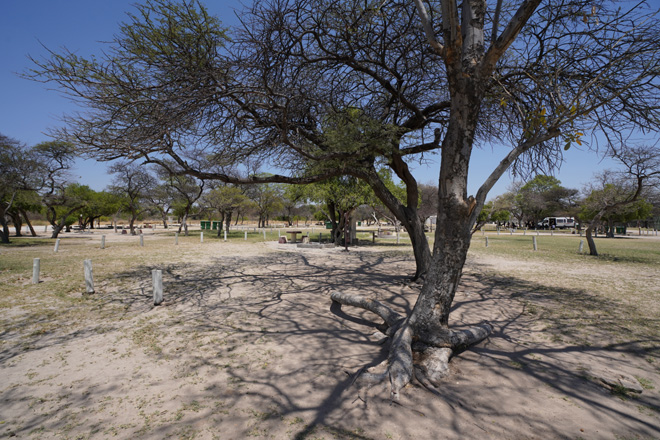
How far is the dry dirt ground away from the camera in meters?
2.97

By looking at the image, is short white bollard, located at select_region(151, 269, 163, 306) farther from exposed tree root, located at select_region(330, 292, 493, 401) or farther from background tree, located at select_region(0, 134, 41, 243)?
background tree, located at select_region(0, 134, 41, 243)

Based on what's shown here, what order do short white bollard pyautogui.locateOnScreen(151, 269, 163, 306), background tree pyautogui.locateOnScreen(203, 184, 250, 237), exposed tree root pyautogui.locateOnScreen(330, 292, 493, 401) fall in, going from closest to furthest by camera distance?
exposed tree root pyautogui.locateOnScreen(330, 292, 493, 401)
short white bollard pyautogui.locateOnScreen(151, 269, 163, 306)
background tree pyautogui.locateOnScreen(203, 184, 250, 237)

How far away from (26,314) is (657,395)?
10.3m

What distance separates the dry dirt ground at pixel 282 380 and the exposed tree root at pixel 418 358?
0.15 meters

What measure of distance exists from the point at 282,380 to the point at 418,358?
1856 millimetres

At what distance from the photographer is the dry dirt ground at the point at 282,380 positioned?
2973mm

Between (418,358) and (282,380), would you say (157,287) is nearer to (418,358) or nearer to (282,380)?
(282,380)

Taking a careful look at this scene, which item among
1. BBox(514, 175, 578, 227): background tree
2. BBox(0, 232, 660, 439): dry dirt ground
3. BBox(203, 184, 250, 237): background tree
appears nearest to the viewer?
BBox(0, 232, 660, 439): dry dirt ground

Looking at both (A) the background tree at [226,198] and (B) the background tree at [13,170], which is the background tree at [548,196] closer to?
(A) the background tree at [226,198]

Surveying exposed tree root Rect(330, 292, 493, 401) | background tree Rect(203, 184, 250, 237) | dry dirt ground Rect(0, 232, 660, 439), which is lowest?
dry dirt ground Rect(0, 232, 660, 439)

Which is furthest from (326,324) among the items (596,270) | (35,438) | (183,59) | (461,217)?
(596,270)

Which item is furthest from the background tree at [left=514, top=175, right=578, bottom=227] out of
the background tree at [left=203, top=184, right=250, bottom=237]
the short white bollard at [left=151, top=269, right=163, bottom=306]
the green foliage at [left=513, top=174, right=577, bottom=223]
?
the short white bollard at [left=151, top=269, right=163, bottom=306]

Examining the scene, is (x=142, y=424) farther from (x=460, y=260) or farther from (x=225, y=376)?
(x=460, y=260)

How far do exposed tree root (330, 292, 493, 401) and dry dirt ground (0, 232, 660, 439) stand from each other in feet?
0.48
